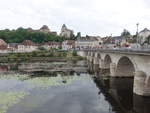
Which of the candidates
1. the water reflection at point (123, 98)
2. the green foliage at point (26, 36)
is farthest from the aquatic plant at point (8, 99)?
the green foliage at point (26, 36)

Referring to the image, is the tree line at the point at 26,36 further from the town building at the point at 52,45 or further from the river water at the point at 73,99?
the river water at the point at 73,99

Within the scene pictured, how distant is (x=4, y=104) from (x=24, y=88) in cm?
723

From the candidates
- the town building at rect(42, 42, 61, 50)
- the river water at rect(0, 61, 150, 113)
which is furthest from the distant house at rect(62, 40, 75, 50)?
the river water at rect(0, 61, 150, 113)

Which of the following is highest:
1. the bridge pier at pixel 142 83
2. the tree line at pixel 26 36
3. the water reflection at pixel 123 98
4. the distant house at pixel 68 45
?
the tree line at pixel 26 36

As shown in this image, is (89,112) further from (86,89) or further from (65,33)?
(65,33)

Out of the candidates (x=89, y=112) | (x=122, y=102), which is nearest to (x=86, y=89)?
(x=122, y=102)

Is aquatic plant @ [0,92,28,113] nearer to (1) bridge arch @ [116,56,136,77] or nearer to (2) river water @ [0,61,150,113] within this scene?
(2) river water @ [0,61,150,113]

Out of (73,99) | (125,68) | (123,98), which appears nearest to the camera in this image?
(73,99)

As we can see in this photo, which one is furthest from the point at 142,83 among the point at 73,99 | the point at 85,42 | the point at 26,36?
the point at 26,36

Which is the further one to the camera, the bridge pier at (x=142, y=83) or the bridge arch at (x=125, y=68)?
the bridge arch at (x=125, y=68)

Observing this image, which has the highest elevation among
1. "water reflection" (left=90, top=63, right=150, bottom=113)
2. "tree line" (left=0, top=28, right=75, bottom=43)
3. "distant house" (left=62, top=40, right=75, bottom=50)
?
"tree line" (left=0, top=28, right=75, bottom=43)

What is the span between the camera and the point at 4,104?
18.4 meters

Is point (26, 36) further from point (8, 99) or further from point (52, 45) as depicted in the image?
point (8, 99)

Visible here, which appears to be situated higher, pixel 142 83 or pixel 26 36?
pixel 26 36
